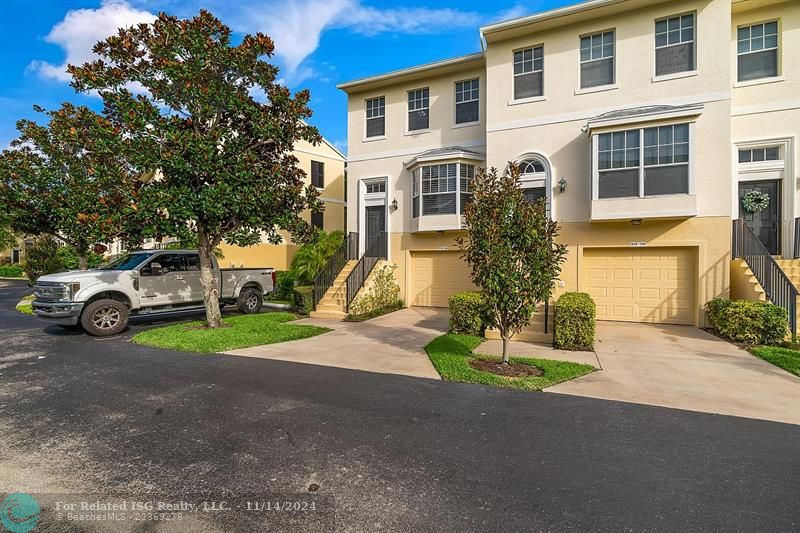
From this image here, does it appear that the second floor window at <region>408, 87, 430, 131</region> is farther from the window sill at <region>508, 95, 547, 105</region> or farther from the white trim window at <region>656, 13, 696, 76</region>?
the white trim window at <region>656, 13, 696, 76</region>

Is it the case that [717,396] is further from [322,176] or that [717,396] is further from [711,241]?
[322,176]

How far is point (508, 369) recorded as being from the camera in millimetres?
6758

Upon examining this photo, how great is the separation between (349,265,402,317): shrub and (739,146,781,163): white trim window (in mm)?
11197

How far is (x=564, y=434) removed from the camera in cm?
426

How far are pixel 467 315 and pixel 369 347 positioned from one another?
280cm

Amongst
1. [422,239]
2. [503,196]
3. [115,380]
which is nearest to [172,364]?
[115,380]

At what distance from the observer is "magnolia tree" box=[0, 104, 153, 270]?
28.6 feet

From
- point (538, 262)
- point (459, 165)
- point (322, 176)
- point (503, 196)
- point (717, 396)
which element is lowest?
point (717, 396)

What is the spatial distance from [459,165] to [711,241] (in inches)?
295

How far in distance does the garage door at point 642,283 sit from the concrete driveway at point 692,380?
2.25 meters

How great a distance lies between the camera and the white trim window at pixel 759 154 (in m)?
11.2

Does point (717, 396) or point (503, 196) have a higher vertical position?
point (503, 196)

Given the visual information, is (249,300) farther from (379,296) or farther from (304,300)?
(379,296)

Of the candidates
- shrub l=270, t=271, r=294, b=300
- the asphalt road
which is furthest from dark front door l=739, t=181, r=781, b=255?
shrub l=270, t=271, r=294, b=300
